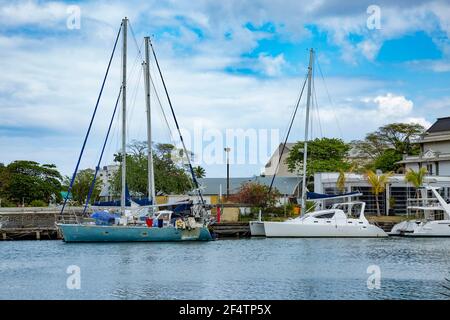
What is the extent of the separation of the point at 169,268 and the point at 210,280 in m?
6.20

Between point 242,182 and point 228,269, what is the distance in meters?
70.1

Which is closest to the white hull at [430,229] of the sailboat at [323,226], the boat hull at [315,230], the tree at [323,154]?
the sailboat at [323,226]

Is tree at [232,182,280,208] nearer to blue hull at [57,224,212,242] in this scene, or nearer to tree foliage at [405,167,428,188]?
tree foliage at [405,167,428,188]

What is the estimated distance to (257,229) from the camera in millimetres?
77625

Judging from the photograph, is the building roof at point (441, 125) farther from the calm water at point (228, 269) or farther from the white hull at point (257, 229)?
the white hull at point (257, 229)

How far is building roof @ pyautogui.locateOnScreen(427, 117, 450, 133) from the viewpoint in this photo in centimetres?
10262

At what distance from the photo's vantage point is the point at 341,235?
246 feet

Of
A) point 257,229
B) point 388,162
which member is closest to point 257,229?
point 257,229

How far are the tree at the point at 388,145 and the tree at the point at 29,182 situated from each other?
49.6 m

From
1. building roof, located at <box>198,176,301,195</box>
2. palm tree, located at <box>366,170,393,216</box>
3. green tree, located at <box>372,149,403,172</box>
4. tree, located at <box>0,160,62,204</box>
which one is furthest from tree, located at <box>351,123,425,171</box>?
tree, located at <box>0,160,62,204</box>

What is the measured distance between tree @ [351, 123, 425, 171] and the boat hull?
133 ft

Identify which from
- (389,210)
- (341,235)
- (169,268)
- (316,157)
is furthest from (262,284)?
(316,157)

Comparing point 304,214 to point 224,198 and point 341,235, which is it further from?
point 224,198

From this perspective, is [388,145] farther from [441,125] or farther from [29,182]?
[29,182]
